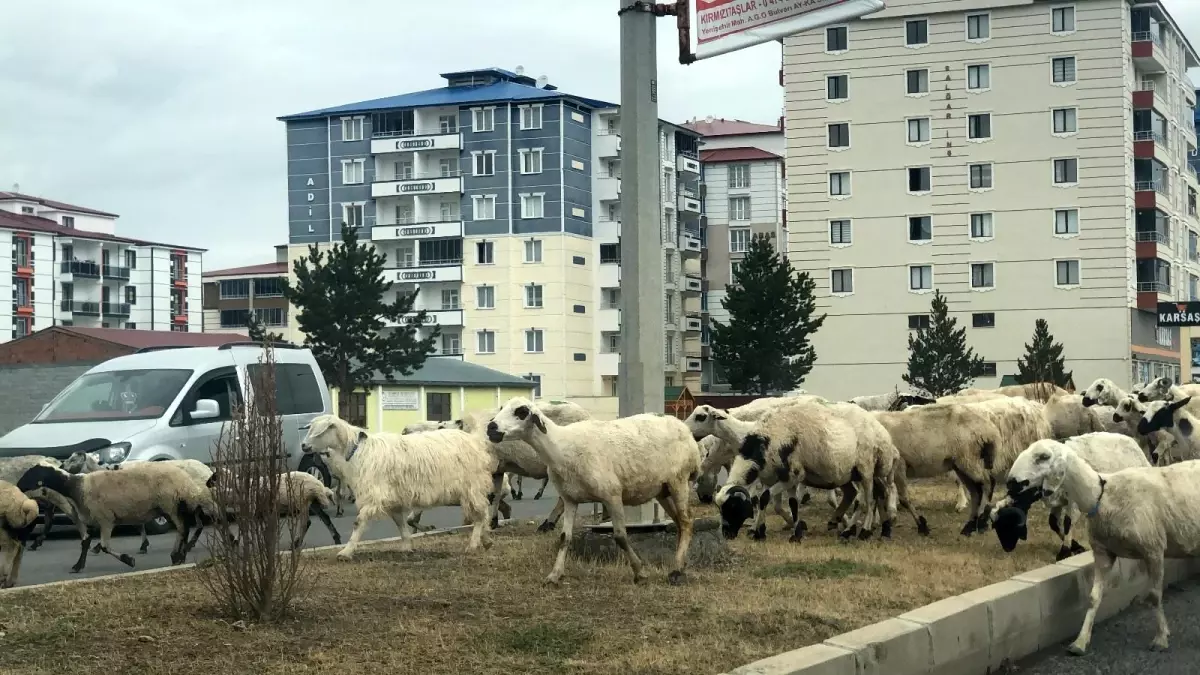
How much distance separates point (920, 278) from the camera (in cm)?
7056

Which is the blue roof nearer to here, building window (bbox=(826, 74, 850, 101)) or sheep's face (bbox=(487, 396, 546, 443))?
building window (bbox=(826, 74, 850, 101))

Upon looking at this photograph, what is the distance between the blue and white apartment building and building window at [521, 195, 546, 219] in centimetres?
6

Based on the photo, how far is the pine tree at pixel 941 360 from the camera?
60.6 meters

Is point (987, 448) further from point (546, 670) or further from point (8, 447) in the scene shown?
point (8, 447)

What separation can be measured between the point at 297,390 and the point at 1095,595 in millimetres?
12818

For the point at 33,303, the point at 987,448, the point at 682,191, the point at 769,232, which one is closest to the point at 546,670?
the point at 987,448

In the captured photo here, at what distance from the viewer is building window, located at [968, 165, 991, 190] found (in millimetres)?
69625

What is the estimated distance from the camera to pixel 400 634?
8203 millimetres

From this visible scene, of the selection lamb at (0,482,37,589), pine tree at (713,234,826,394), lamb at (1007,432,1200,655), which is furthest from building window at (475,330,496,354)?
lamb at (1007,432,1200,655)

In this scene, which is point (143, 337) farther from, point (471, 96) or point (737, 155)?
point (737, 155)

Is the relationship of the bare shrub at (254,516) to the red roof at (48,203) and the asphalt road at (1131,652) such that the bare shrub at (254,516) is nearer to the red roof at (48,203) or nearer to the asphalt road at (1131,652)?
the asphalt road at (1131,652)

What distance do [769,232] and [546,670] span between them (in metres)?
87.0

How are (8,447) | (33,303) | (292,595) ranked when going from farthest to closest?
(33,303) → (8,447) → (292,595)

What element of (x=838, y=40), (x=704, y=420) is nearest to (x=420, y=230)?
(x=838, y=40)
